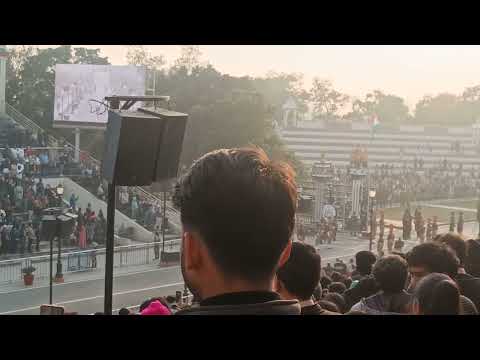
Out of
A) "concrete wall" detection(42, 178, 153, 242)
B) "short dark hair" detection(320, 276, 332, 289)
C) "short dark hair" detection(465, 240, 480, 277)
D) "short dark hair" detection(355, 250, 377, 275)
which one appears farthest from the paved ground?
"short dark hair" detection(465, 240, 480, 277)

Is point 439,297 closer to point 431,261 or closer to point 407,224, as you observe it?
point 431,261

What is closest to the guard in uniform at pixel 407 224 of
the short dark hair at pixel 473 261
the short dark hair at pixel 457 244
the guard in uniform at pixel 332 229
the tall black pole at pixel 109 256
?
the guard in uniform at pixel 332 229

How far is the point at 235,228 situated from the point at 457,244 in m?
2.41

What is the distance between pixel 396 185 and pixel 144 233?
4425 mm

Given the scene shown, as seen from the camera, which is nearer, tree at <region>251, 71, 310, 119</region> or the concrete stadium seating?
tree at <region>251, 71, 310, 119</region>

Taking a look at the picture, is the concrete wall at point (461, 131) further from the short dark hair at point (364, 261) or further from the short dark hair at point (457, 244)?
the short dark hair at point (457, 244)

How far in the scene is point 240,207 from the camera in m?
0.85

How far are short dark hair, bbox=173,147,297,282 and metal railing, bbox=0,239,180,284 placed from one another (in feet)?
26.8

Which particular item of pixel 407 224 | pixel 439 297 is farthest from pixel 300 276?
pixel 407 224

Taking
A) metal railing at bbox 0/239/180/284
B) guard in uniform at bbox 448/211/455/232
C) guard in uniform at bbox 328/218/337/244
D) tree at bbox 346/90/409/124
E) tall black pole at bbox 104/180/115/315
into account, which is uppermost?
tree at bbox 346/90/409/124

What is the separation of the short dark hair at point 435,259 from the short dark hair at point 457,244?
499 millimetres

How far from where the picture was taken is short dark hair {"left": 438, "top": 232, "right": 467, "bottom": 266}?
10.1 ft

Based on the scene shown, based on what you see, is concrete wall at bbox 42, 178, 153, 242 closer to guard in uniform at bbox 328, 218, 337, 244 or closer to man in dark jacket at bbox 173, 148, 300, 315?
guard in uniform at bbox 328, 218, 337, 244
